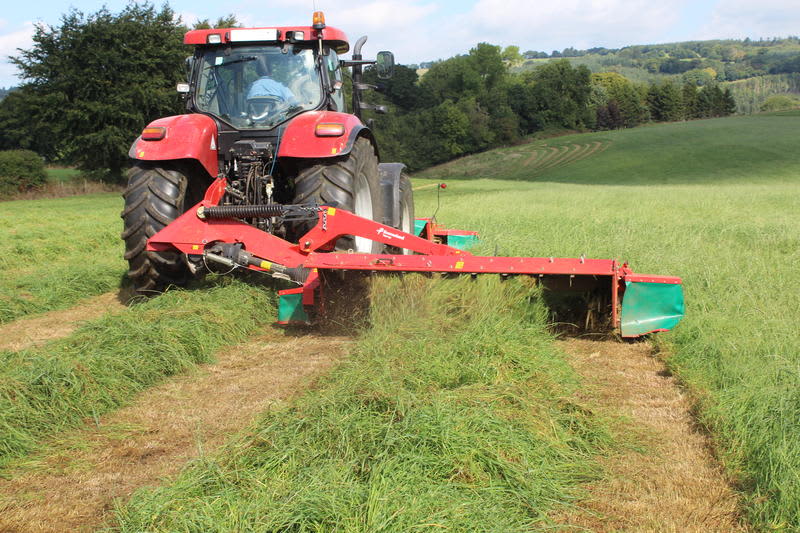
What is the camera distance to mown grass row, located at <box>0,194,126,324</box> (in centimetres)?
642

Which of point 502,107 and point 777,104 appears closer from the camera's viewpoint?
point 502,107

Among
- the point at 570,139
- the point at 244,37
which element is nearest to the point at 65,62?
the point at 244,37

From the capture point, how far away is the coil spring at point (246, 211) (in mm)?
5062

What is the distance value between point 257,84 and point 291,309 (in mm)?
2059

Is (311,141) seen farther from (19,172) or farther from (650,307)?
(19,172)

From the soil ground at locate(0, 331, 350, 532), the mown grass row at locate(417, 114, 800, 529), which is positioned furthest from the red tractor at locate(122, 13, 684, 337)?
the soil ground at locate(0, 331, 350, 532)

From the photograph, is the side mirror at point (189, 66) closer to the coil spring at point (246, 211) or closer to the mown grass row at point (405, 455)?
the coil spring at point (246, 211)

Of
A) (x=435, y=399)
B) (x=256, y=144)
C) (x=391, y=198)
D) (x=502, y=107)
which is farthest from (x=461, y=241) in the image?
(x=502, y=107)

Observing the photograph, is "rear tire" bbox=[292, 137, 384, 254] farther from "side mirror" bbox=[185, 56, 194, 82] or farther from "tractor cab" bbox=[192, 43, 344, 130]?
"side mirror" bbox=[185, 56, 194, 82]

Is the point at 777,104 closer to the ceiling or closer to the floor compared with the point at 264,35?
closer to the ceiling

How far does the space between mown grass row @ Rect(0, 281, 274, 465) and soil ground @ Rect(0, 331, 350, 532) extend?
0.12m

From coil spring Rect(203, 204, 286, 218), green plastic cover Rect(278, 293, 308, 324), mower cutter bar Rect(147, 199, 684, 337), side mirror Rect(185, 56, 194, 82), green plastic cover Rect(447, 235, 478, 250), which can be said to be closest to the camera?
mower cutter bar Rect(147, 199, 684, 337)

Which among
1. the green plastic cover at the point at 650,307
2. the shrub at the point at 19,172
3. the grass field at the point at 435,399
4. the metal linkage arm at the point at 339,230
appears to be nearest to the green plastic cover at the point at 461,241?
the grass field at the point at 435,399

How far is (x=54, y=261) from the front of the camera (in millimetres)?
8805
